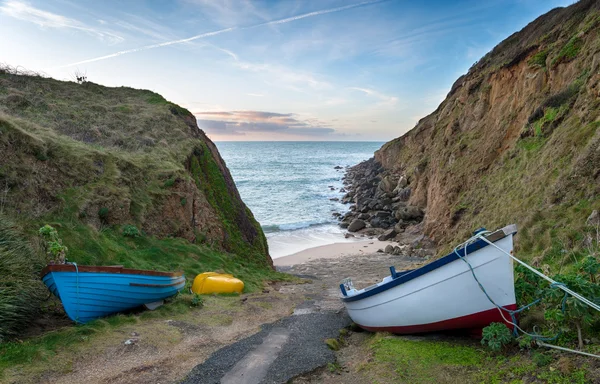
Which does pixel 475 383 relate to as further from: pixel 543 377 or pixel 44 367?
pixel 44 367

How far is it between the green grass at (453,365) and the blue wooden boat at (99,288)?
5.82 metres

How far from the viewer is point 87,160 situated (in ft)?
43.7

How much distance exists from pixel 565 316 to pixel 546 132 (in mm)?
14921

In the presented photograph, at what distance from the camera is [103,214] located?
12.4 metres

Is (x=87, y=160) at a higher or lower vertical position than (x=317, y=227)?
higher

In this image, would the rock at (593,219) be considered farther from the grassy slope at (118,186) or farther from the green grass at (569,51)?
the green grass at (569,51)

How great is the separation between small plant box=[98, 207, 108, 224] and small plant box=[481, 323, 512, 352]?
477 inches

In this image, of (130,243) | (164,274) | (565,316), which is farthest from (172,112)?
(565,316)

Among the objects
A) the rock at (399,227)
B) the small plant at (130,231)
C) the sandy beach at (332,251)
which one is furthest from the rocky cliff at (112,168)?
the rock at (399,227)

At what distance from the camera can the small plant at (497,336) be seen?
5613mm

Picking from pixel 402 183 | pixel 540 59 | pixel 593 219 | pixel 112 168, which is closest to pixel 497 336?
pixel 593 219

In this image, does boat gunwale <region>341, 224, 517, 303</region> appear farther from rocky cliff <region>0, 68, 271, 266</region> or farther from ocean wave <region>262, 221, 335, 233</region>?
ocean wave <region>262, 221, 335, 233</region>

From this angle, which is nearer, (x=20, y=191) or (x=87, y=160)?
(x=20, y=191)

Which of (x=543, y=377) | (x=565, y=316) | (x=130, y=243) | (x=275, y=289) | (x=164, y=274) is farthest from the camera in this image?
(x=275, y=289)
